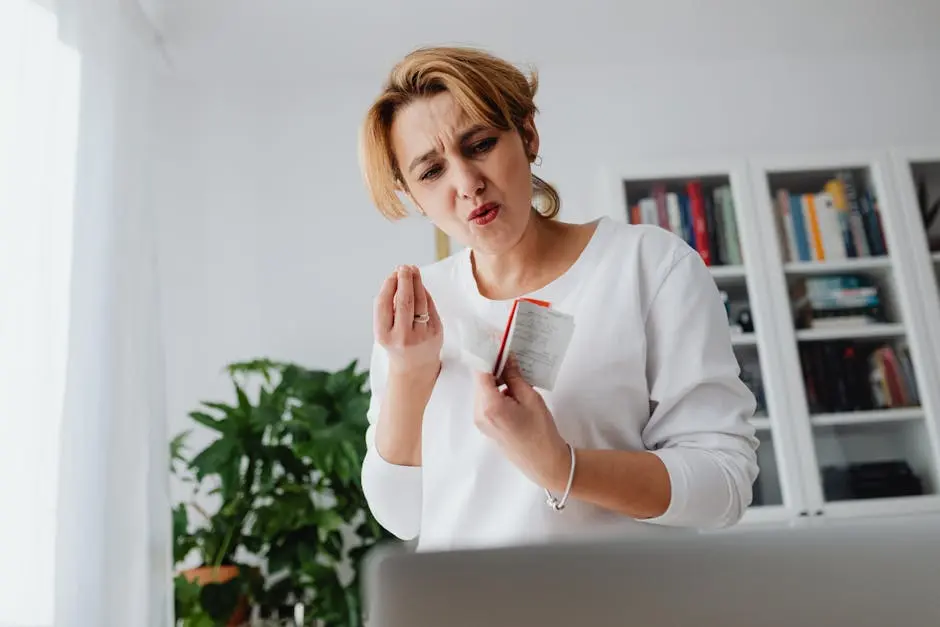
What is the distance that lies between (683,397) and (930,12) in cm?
261

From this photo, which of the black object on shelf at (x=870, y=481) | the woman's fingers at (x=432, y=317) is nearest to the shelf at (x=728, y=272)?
the black object on shelf at (x=870, y=481)

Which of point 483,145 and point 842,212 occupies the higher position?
point 842,212

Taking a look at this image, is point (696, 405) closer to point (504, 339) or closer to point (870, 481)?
point (504, 339)

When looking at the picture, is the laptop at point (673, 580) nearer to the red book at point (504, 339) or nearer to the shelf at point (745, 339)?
the red book at point (504, 339)

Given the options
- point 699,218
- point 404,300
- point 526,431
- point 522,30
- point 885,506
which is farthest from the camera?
point 522,30

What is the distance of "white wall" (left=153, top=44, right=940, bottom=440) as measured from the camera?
2.54 meters

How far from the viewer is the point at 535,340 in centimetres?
80

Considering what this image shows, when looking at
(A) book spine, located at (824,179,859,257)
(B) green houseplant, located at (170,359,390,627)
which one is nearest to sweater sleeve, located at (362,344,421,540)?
(B) green houseplant, located at (170,359,390,627)

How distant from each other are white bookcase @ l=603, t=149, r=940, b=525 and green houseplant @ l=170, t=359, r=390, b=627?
1.14 metres

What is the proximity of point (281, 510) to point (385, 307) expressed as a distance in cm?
123

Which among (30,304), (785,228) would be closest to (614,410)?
(30,304)

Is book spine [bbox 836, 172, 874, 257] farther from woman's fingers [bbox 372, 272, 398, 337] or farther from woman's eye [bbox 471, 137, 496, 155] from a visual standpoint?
woman's fingers [bbox 372, 272, 398, 337]

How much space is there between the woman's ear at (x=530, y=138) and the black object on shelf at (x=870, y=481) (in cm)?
173

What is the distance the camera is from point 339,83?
2.79 meters
